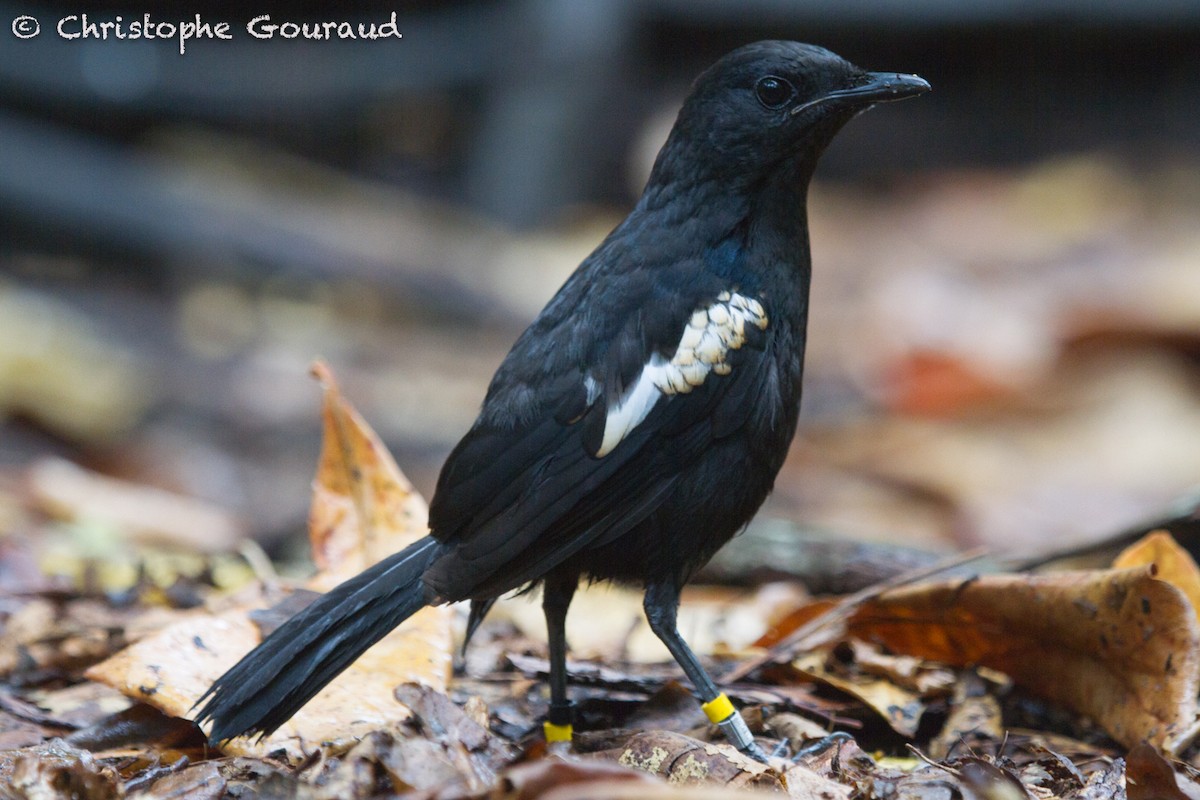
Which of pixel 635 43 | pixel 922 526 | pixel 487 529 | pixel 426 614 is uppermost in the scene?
pixel 635 43

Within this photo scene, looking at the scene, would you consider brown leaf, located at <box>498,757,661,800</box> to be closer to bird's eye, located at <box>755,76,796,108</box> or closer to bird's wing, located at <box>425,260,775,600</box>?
bird's wing, located at <box>425,260,775,600</box>

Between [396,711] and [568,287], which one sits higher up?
[568,287]

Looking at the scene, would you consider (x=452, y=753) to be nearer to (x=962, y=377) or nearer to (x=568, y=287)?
(x=568, y=287)

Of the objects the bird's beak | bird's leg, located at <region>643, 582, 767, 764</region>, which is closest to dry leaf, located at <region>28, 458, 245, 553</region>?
A: bird's leg, located at <region>643, 582, 767, 764</region>

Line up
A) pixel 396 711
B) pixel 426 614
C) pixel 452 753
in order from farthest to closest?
pixel 426 614, pixel 396 711, pixel 452 753

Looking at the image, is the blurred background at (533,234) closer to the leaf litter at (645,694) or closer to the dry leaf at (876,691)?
the leaf litter at (645,694)

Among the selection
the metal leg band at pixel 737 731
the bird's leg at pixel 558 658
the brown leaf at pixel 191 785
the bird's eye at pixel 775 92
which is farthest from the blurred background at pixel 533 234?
the brown leaf at pixel 191 785

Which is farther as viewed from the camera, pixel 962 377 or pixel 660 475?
Result: pixel 962 377

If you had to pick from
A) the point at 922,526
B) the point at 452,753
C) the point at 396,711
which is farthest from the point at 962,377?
the point at 452,753
